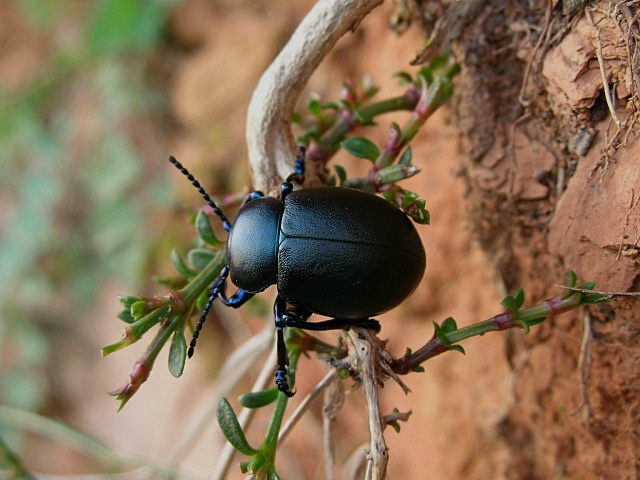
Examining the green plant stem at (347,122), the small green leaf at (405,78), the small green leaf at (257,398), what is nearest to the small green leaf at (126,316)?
the small green leaf at (257,398)

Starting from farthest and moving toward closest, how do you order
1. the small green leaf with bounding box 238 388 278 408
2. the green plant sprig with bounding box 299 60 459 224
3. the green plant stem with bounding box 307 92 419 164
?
the green plant stem with bounding box 307 92 419 164
the green plant sprig with bounding box 299 60 459 224
the small green leaf with bounding box 238 388 278 408

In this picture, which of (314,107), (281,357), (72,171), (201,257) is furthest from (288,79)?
(72,171)

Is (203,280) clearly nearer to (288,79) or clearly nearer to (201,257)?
(201,257)

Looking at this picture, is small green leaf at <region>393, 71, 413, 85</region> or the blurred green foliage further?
the blurred green foliage

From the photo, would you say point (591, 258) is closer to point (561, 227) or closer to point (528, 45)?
point (561, 227)

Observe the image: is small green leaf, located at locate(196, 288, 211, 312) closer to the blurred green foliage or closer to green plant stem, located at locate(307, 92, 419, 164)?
green plant stem, located at locate(307, 92, 419, 164)

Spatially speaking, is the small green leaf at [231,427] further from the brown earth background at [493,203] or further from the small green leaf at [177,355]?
the brown earth background at [493,203]

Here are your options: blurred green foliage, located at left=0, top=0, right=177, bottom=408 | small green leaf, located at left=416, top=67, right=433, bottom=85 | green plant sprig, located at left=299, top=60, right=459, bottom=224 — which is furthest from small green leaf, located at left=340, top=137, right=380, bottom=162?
blurred green foliage, located at left=0, top=0, right=177, bottom=408
